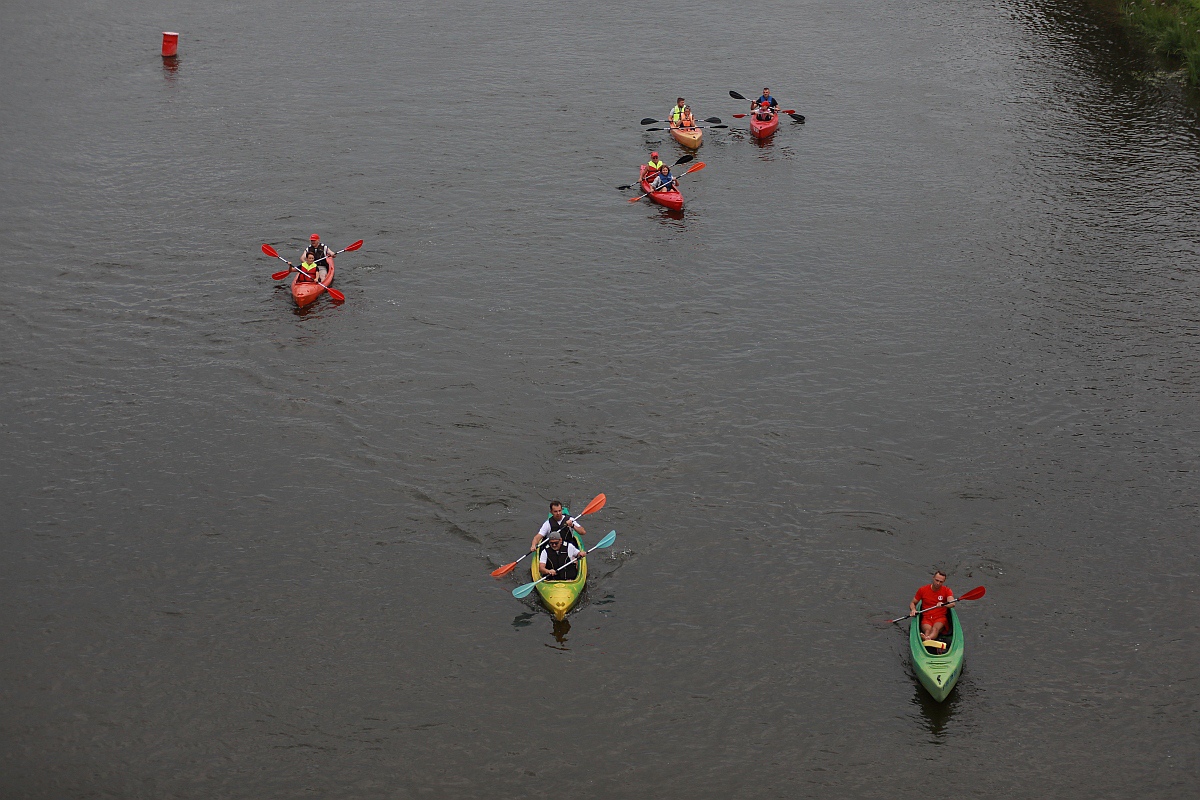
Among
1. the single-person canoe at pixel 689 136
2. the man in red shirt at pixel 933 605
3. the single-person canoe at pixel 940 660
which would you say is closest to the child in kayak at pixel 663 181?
the single-person canoe at pixel 689 136

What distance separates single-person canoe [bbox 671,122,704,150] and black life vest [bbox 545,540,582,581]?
85.3 feet

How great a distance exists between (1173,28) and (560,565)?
46129 mm

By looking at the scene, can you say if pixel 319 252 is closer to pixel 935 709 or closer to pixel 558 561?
pixel 558 561

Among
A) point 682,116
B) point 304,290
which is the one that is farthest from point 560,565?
point 682,116

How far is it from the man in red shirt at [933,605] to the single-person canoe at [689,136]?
2739 centimetres

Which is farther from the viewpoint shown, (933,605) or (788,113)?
(788,113)

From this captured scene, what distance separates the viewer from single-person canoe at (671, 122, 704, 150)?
4481cm

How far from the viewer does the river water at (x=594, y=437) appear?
20.5 m

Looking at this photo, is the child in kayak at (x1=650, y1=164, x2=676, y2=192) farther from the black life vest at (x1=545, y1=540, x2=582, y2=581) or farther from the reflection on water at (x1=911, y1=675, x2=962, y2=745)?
the reflection on water at (x1=911, y1=675, x2=962, y2=745)

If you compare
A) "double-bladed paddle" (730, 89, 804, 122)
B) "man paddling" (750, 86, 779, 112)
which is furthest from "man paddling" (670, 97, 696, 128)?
"double-bladed paddle" (730, 89, 804, 122)

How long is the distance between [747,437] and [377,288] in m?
13.7

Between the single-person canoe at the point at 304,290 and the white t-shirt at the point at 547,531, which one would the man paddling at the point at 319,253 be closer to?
the single-person canoe at the point at 304,290

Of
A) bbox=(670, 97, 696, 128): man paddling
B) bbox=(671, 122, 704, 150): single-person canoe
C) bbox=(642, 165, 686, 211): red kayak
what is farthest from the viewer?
bbox=(670, 97, 696, 128): man paddling

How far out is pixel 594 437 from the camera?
92.5ft
